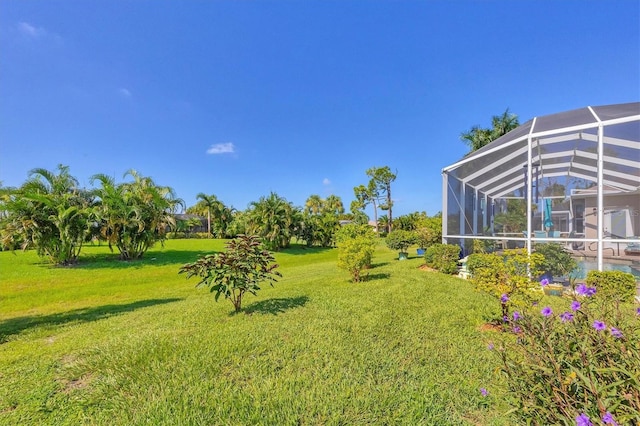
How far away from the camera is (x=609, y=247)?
6715 mm

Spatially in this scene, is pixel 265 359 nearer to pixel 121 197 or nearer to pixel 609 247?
pixel 609 247

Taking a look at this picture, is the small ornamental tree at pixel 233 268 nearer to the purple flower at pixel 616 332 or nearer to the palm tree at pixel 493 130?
the purple flower at pixel 616 332

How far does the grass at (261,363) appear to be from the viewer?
2289 mm

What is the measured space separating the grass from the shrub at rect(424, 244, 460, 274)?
3326mm

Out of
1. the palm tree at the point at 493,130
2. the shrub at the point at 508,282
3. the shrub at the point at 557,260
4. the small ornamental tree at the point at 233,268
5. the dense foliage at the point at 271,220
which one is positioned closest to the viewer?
the shrub at the point at 508,282

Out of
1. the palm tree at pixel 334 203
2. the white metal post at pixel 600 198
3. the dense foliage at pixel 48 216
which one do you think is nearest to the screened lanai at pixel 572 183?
the white metal post at pixel 600 198

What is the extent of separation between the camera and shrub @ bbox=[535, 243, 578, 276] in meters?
6.95

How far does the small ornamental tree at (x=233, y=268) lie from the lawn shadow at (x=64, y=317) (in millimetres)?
3081

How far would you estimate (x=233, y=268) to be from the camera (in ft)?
14.6

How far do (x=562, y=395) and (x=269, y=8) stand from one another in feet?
33.8

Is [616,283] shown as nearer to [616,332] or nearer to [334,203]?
[616,332]

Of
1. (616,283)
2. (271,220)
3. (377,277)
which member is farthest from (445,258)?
(271,220)

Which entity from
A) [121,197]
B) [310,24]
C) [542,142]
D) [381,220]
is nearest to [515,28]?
[542,142]

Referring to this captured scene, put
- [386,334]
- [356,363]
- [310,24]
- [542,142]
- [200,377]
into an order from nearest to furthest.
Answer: [200,377] → [356,363] → [386,334] → [542,142] → [310,24]
